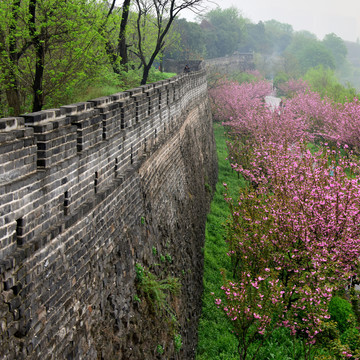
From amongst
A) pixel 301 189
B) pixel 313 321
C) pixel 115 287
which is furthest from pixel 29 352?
pixel 301 189

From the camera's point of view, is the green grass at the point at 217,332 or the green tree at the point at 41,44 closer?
the green tree at the point at 41,44

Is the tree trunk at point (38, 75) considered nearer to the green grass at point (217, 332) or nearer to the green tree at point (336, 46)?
the green grass at point (217, 332)

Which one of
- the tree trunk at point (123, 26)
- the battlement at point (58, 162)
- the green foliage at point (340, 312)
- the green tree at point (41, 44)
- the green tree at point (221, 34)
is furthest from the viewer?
the green tree at point (221, 34)

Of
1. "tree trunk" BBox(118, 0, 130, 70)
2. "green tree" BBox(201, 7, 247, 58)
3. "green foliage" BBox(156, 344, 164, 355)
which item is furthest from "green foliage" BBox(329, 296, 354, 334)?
"green tree" BBox(201, 7, 247, 58)

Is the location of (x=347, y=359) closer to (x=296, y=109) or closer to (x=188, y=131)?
(x=188, y=131)

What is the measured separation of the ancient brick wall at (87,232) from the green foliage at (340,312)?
4687 mm

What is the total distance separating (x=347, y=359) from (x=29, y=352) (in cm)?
843

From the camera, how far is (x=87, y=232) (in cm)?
513

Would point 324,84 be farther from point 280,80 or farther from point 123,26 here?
point 123,26

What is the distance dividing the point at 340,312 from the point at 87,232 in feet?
31.3

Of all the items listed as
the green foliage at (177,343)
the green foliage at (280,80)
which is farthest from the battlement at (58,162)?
the green foliage at (280,80)

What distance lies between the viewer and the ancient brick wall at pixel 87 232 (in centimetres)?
366

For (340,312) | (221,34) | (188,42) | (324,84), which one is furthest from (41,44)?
(221,34)

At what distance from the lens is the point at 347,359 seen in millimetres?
10078
